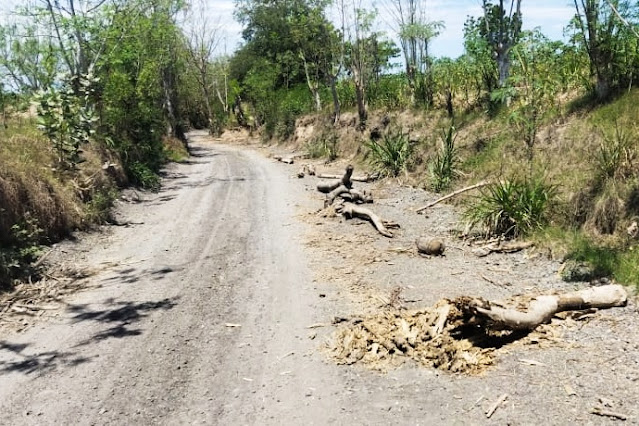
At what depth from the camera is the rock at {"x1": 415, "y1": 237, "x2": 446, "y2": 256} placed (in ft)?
27.6

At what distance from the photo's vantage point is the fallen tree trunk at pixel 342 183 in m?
13.4

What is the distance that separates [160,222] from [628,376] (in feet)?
32.6

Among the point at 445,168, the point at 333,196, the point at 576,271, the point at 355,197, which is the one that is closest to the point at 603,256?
the point at 576,271

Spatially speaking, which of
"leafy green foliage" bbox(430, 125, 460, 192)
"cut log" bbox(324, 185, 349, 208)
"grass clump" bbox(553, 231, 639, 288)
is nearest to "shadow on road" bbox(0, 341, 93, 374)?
"grass clump" bbox(553, 231, 639, 288)

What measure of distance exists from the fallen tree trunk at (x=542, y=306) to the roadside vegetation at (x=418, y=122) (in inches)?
25.7

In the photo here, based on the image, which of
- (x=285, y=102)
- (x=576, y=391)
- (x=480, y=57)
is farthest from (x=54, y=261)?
(x=285, y=102)

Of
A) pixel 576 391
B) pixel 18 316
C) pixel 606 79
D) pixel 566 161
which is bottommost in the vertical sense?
pixel 576 391

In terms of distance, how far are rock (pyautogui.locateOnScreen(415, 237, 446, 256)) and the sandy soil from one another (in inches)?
6.8

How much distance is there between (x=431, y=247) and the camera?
8.42 meters

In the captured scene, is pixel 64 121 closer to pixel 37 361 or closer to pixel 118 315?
pixel 118 315

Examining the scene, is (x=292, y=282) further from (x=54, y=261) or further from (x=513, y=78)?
(x=513, y=78)

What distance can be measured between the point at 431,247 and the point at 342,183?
17.5ft

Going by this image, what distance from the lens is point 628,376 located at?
443 cm

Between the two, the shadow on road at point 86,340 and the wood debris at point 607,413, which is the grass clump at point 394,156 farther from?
the wood debris at point 607,413
